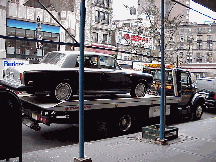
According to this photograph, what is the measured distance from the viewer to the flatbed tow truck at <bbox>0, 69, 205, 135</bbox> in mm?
8047

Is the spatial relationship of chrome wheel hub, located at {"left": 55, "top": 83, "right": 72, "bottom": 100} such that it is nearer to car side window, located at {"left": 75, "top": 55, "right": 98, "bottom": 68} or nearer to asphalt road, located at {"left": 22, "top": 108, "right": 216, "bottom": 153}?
car side window, located at {"left": 75, "top": 55, "right": 98, "bottom": 68}

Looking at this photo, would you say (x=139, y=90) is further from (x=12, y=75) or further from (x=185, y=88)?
(x=12, y=75)

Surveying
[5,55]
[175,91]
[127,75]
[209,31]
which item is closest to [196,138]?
[127,75]

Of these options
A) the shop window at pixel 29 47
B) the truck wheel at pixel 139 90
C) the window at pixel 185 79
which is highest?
the shop window at pixel 29 47

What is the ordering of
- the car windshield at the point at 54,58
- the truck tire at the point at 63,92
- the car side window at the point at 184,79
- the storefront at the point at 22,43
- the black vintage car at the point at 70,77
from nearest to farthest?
the black vintage car at the point at 70,77 → the truck tire at the point at 63,92 → the car windshield at the point at 54,58 → the car side window at the point at 184,79 → the storefront at the point at 22,43

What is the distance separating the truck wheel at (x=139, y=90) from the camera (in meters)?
10.6

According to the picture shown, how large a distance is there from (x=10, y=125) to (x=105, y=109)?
471 cm

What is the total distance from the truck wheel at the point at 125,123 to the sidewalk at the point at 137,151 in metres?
1.38

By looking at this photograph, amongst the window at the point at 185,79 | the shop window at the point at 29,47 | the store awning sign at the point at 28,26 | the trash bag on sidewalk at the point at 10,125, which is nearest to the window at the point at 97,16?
the store awning sign at the point at 28,26

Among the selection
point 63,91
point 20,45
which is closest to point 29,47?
point 20,45

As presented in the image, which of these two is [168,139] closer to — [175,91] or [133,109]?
[133,109]

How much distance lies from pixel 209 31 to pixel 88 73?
7831 centimetres

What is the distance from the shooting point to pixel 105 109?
9.05m

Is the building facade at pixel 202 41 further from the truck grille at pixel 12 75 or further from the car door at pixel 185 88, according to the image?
the truck grille at pixel 12 75
